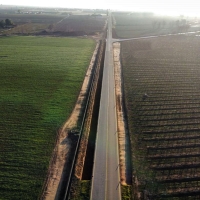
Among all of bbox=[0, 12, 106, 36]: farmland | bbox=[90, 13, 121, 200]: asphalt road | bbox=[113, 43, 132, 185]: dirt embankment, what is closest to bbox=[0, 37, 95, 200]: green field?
bbox=[90, 13, 121, 200]: asphalt road

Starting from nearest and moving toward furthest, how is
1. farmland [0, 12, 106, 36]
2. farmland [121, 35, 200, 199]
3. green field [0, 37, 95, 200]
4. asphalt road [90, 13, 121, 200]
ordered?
asphalt road [90, 13, 121, 200] → farmland [121, 35, 200, 199] → green field [0, 37, 95, 200] → farmland [0, 12, 106, 36]

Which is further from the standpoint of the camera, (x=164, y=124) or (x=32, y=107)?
(x=32, y=107)

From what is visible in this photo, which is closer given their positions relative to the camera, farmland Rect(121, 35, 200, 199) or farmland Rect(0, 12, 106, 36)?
farmland Rect(121, 35, 200, 199)

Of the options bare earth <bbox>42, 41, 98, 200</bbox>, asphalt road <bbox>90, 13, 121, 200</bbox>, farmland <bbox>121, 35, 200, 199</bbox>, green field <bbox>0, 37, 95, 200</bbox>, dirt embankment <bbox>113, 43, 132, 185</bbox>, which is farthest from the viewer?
dirt embankment <bbox>113, 43, 132, 185</bbox>

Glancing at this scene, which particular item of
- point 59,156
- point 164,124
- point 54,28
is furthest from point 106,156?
point 54,28

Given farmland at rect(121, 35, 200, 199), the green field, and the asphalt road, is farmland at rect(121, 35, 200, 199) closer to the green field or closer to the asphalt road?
the asphalt road

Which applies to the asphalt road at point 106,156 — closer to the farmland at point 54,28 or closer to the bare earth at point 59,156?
the bare earth at point 59,156

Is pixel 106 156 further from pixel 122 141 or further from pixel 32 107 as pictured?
pixel 32 107
